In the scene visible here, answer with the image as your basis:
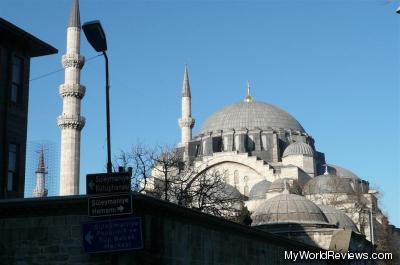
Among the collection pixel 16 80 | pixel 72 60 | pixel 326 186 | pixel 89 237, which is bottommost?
pixel 89 237

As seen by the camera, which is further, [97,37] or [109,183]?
[97,37]

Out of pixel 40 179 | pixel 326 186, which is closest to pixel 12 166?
pixel 326 186

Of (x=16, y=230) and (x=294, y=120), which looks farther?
(x=294, y=120)

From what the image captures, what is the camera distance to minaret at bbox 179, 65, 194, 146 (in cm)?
7673

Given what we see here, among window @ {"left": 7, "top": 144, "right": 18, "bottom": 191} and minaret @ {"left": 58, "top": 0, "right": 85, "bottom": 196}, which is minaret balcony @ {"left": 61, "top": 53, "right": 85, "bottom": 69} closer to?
minaret @ {"left": 58, "top": 0, "right": 85, "bottom": 196}

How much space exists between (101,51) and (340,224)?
3050 centimetres

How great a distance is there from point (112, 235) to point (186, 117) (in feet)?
212

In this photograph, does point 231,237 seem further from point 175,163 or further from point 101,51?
point 175,163

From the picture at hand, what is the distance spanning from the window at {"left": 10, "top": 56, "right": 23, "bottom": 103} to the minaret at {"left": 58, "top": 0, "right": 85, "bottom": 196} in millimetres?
25590

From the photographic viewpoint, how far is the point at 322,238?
35.8 metres

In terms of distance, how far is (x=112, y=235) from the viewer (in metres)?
12.4

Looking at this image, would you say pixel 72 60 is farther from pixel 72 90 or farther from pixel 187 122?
pixel 187 122

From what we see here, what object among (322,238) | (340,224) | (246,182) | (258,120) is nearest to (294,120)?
(258,120)

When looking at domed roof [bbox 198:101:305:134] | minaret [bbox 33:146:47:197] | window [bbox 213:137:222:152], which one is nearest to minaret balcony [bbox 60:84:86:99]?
minaret [bbox 33:146:47:197]
